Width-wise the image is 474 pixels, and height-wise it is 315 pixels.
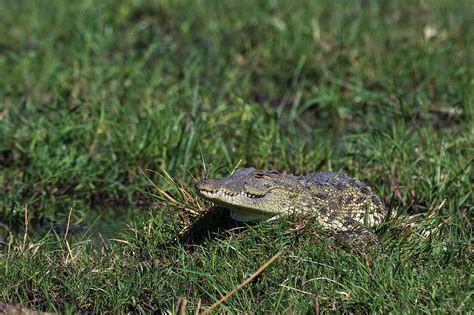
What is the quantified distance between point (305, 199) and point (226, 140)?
6.77 ft

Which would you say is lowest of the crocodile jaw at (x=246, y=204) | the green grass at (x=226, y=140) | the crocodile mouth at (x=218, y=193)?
the green grass at (x=226, y=140)

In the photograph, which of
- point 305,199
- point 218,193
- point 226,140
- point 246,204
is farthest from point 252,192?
point 226,140

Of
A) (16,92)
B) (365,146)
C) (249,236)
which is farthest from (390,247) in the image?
(16,92)

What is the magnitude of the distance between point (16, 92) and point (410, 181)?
3.71 m

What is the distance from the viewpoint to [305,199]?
550 centimetres

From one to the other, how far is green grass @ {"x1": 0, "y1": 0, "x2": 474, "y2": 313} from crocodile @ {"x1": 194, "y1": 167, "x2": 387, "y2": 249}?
11 centimetres

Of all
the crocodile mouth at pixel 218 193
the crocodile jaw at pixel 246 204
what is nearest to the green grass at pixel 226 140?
the crocodile jaw at pixel 246 204

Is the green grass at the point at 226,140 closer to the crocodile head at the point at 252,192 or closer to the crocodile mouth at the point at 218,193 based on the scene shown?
the crocodile head at the point at 252,192

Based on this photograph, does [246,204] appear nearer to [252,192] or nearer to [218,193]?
[252,192]

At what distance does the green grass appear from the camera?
5.03m

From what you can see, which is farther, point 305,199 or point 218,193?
point 305,199

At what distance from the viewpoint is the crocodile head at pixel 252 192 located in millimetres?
5215

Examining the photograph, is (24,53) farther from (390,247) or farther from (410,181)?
(390,247)

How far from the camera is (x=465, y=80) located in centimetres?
861
